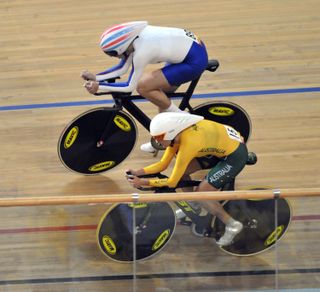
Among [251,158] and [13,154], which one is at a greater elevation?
[251,158]

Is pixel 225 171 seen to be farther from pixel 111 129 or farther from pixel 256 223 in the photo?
pixel 111 129

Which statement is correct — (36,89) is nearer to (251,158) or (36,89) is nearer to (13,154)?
(13,154)

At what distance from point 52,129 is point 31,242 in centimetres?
233

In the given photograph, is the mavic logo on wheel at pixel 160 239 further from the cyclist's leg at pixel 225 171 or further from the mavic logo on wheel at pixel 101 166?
the mavic logo on wheel at pixel 101 166

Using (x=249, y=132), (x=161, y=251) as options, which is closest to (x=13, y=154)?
(x=249, y=132)

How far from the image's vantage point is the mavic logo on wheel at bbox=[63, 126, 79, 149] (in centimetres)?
536

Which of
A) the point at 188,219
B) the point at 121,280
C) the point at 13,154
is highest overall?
the point at 188,219

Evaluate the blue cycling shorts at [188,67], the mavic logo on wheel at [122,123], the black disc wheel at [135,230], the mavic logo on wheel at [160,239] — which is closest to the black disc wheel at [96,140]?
the mavic logo on wheel at [122,123]

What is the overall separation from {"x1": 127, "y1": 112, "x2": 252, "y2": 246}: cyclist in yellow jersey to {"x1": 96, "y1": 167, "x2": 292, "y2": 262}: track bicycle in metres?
0.63

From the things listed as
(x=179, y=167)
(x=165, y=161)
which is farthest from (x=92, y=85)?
(x=179, y=167)

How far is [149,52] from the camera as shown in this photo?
17.1 feet

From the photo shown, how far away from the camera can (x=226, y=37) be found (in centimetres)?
746

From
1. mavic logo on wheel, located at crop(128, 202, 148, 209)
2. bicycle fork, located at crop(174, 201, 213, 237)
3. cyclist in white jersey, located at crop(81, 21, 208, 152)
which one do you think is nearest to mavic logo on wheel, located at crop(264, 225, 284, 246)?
bicycle fork, located at crop(174, 201, 213, 237)

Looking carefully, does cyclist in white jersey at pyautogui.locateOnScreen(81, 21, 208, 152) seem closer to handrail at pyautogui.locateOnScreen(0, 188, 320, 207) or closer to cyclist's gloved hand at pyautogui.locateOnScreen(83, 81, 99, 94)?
cyclist's gloved hand at pyautogui.locateOnScreen(83, 81, 99, 94)
